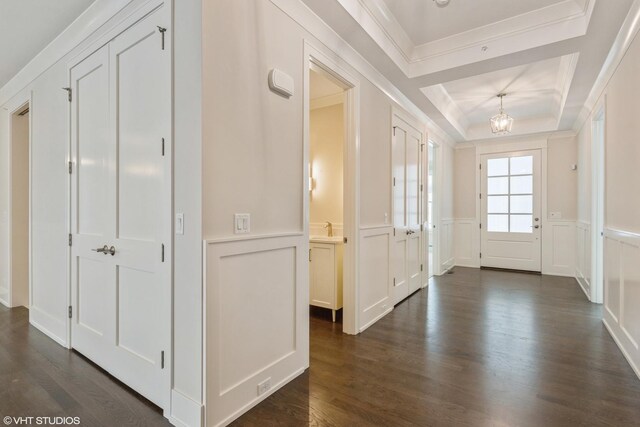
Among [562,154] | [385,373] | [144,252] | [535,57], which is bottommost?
[385,373]

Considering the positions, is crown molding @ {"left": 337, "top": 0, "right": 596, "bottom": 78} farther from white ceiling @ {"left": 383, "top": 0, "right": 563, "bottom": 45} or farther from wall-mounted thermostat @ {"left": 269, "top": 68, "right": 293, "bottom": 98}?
wall-mounted thermostat @ {"left": 269, "top": 68, "right": 293, "bottom": 98}

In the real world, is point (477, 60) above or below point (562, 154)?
above

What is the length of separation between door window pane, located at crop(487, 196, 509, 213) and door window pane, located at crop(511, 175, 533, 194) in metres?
0.22

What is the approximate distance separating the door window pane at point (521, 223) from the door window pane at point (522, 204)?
11 cm

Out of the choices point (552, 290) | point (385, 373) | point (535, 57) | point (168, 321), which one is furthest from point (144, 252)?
point (552, 290)

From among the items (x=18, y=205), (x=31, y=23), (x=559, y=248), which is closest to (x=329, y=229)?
(x=31, y=23)

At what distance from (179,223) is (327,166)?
2636 millimetres

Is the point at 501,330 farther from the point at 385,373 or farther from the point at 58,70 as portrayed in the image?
the point at 58,70

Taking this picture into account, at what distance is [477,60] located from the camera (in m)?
3.01

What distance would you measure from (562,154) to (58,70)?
732 centimetres

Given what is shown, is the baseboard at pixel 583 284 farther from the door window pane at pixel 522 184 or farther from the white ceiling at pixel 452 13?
the white ceiling at pixel 452 13

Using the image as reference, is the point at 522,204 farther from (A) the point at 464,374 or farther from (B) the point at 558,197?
(A) the point at 464,374

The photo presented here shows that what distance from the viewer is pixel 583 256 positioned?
4.74 metres

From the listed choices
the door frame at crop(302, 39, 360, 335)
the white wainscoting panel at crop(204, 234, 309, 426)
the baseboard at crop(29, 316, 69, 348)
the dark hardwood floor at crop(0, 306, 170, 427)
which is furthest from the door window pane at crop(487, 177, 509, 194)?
the baseboard at crop(29, 316, 69, 348)
